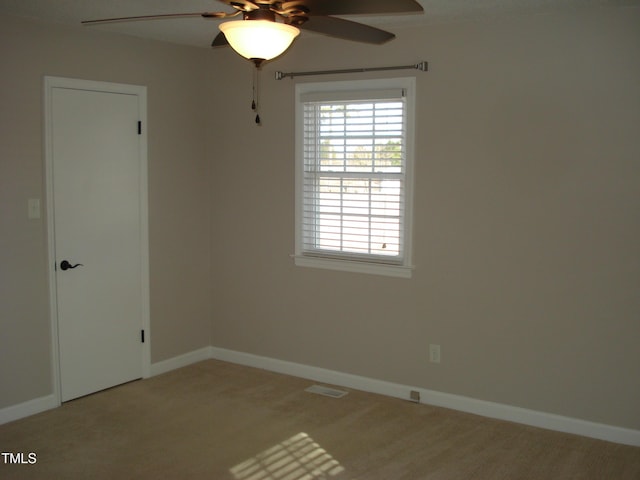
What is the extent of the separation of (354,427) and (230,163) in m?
2.30

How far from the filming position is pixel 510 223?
3842mm

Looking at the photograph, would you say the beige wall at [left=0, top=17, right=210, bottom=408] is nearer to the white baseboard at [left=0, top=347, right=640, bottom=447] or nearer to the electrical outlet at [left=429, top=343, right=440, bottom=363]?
the white baseboard at [left=0, top=347, right=640, bottom=447]

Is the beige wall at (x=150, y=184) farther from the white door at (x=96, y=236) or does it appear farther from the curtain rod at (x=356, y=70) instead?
the curtain rod at (x=356, y=70)

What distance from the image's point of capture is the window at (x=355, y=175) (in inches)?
166

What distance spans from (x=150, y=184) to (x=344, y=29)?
2.48 metres

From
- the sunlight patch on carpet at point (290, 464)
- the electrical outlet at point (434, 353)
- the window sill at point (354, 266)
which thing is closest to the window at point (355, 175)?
the window sill at point (354, 266)

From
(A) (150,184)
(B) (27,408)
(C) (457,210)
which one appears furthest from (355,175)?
(B) (27,408)

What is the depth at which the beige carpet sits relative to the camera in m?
3.30

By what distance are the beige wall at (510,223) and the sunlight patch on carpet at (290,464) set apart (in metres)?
1.04

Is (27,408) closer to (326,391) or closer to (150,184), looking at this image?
(150,184)

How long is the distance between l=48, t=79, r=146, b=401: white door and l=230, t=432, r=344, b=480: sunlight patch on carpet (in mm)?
1568

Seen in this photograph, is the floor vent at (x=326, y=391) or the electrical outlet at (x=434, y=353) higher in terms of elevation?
the electrical outlet at (x=434, y=353)

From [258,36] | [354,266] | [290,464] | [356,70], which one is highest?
[356,70]

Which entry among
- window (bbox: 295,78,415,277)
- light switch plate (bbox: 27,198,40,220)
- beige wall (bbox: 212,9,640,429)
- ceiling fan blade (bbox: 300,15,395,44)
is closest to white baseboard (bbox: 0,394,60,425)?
light switch plate (bbox: 27,198,40,220)
